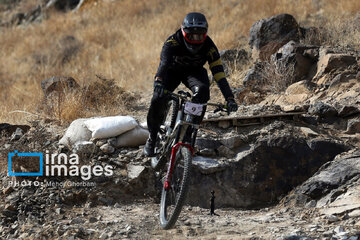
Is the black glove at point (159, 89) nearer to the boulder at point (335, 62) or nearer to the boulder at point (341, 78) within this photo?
the boulder at point (341, 78)

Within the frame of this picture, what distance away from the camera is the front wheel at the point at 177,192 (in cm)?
456

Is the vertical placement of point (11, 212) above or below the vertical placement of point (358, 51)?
below

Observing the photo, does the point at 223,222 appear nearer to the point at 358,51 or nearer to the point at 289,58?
the point at 289,58

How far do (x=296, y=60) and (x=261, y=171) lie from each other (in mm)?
3448

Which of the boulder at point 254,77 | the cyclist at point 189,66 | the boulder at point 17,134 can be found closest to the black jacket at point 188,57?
the cyclist at point 189,66

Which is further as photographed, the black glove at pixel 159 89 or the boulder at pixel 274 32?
the boulder at pixel 274 32

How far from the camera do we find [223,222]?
528 centimetres

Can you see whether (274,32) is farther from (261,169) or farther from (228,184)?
(228,184)

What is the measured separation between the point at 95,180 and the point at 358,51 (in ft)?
19.0

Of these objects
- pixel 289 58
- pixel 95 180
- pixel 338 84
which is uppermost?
pixel 289 58

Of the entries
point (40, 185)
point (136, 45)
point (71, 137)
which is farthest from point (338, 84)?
point (136, 45)

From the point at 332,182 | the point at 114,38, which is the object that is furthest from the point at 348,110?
the point at 114,38

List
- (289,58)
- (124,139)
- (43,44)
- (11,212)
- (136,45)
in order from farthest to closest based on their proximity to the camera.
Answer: (43,44) < (136,45) < (289,58) < (124,139) < (11,212)

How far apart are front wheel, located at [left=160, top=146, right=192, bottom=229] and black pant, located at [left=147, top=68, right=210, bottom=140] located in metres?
0.56
